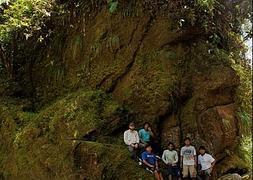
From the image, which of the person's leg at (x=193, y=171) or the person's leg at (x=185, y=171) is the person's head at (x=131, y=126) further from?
the person's leg at (x=193, y=171)

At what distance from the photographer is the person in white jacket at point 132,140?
9.98 m

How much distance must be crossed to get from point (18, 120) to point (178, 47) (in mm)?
4890

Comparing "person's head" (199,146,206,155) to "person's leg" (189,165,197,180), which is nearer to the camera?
"person's leg" (189,165,197,180)

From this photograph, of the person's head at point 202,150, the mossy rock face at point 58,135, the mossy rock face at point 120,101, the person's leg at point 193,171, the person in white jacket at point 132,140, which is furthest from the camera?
the mossy rock face at point 120,101

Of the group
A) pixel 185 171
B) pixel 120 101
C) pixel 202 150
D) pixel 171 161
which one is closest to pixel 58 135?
pixel 120 101

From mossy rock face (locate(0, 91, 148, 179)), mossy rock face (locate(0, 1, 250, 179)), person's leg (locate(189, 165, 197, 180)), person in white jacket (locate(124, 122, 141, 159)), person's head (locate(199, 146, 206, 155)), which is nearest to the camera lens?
person's leg (locate(189, 165, 197, 180))

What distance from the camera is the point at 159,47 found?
1158 cm

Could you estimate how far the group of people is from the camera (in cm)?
963

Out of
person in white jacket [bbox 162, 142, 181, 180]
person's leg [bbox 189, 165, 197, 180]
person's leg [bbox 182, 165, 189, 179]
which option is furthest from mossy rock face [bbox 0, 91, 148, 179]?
person's leg [bbox 189, 165, 197, 180]

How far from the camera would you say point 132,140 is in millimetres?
10008

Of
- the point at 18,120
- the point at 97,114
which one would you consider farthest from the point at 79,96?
the point at 18,120

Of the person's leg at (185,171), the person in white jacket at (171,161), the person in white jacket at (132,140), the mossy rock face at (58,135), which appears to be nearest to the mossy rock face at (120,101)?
the mossy rock face at (58,135)

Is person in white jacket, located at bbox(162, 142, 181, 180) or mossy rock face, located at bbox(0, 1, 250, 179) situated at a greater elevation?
mossy rock face, located at bbox(0, 1, 250, 179)

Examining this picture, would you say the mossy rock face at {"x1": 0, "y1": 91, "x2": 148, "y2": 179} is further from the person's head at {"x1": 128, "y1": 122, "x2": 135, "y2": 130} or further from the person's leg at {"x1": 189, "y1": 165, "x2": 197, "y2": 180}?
the person's leg at {"x1": 189, "y1": 165, "x2": 197, "y2": 180}
